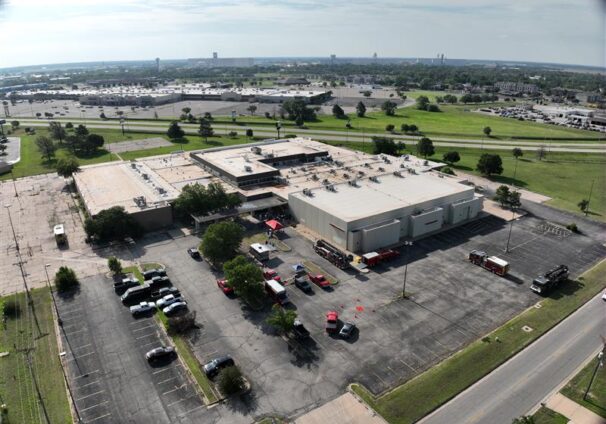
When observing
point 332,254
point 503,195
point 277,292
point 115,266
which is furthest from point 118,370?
point 503,195

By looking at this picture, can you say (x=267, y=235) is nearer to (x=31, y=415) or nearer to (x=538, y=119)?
(x=31, y=415)

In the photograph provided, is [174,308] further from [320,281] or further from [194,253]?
[320,281]

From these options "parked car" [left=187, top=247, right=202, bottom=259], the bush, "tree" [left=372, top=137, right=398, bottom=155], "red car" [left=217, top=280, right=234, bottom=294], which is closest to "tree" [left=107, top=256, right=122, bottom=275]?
"parked car" [left=187, top=247, right=202, bottom=259]

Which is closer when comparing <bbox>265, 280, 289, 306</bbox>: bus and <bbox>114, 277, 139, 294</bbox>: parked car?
<bbox>265, 280, 289, 306</bbox>: bus

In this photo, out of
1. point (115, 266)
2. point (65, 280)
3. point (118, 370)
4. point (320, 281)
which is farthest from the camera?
point (115, 266)

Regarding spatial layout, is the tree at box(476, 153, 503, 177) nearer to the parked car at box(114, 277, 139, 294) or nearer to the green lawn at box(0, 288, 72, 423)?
the parked car at box(114, 277, 139, 294)

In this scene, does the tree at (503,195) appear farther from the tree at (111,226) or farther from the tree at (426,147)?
the tree at (111,226)
